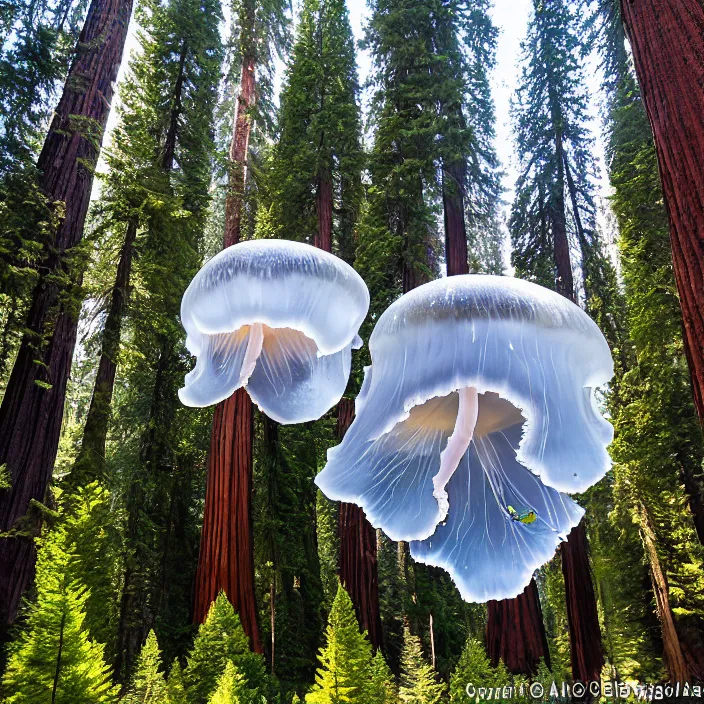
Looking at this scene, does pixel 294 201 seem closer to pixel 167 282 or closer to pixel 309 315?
pixel 167 282

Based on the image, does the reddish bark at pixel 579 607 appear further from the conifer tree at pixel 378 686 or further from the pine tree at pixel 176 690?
the pine tree at pixel 176 690

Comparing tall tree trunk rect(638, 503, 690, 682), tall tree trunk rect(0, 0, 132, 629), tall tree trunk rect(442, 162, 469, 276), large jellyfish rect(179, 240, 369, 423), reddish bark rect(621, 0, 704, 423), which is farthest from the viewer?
tall tree trunk rect(638, 503, 690, 682)

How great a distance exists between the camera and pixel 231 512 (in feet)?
18.6

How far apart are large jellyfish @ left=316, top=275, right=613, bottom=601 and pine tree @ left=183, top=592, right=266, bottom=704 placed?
3044 mm

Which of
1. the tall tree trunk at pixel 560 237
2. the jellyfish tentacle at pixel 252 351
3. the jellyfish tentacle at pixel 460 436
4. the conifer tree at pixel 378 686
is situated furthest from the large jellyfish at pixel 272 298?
the tall tree trunk at pixel 560 237

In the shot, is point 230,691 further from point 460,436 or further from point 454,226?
point 454,226

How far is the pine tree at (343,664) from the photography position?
102 inches

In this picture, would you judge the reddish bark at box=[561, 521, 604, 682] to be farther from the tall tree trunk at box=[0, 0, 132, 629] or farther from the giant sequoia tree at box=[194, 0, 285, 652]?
the tall tree trunk at box=[0, 0, 132, 629]

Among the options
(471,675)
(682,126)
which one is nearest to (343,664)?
(471,675)

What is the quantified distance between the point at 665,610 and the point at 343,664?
5.51m

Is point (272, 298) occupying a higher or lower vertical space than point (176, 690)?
higher

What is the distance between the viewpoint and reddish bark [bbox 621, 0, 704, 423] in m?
1.58

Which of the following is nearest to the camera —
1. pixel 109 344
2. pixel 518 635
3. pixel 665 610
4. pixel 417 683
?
pixel 417 683

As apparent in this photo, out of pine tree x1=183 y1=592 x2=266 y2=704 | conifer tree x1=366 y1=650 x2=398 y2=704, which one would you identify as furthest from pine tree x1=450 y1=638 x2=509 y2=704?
pine tree x1=183 y1=592 x2=266 y2=704
